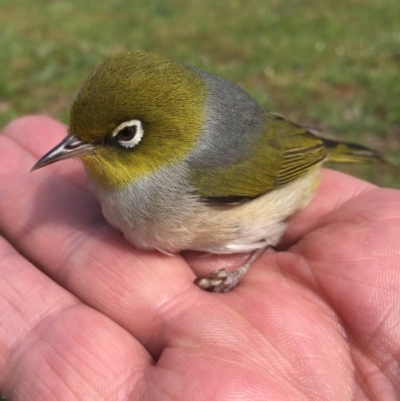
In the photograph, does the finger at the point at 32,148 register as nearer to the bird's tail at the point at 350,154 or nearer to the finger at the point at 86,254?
the finger at the point at 86,254

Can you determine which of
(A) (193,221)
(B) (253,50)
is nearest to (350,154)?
(A) (193,221)

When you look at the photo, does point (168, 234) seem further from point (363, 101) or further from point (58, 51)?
point (58, 51)

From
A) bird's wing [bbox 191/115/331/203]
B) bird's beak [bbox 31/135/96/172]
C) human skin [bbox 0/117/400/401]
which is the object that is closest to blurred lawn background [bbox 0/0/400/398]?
bird's wing [bbox 191/115/331/203]

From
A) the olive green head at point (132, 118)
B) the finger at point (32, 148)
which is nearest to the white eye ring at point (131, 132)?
the olive green head at point (132, 118)

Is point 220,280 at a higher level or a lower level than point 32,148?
lower

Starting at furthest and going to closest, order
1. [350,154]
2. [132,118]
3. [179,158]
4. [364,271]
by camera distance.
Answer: [350,154] < [179,158] < [364,271] < [132,118]

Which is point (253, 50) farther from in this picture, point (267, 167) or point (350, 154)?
point (267, 167)

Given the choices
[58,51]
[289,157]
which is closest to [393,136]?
[289,157]
